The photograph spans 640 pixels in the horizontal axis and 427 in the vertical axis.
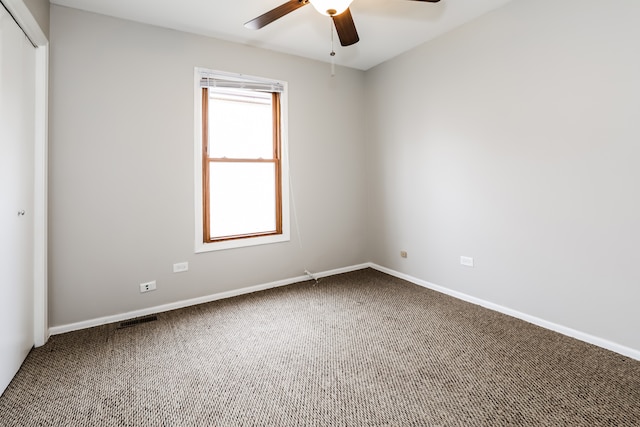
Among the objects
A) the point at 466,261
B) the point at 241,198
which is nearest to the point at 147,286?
the point at 241,198

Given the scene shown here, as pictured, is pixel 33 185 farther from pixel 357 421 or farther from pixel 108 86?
pixel 357 421

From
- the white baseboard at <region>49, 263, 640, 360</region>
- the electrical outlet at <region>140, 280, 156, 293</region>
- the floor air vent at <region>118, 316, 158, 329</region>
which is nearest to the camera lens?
the white baseboard at <region>49, 263, 640, 360</region>

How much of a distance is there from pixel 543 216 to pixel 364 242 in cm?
226

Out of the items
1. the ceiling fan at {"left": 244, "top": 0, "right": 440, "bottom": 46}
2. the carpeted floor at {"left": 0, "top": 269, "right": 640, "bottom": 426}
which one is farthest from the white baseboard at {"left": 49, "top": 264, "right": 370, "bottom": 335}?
the ceiling fan at {"left": 244, "top": 0, "right": 440, "bottom": 46}

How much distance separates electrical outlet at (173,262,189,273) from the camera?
316 centimetres

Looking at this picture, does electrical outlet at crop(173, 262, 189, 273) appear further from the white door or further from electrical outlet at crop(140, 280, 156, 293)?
the white door

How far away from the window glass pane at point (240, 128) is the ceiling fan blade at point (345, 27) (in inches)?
56.9

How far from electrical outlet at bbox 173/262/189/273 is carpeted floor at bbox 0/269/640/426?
432 millimetres

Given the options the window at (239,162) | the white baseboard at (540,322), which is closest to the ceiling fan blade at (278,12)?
the window at (239,162)

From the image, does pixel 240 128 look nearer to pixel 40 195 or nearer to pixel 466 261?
pixel 40 195

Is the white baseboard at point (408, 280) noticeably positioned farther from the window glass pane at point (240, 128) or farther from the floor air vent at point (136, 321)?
the window glass pane at point (240, 128)

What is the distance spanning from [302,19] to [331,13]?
3.52 feet

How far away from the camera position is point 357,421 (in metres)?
1.61

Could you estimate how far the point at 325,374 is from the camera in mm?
2023
